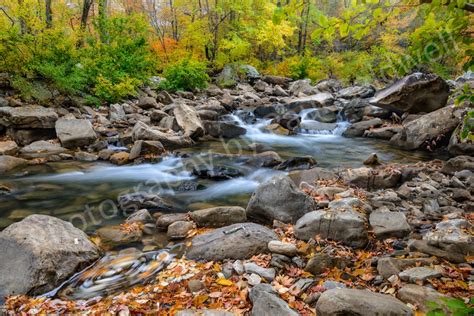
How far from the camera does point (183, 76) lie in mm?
17500

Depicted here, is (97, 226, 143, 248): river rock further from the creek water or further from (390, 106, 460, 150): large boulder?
(390, 106, 460, 150): large boulder

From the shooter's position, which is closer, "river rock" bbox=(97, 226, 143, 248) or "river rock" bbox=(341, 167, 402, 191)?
"river rock" bbox=(97, 226, 143, 248)

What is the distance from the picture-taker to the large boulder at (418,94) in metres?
12.0

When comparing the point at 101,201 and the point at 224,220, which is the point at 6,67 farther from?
the point at 224,220

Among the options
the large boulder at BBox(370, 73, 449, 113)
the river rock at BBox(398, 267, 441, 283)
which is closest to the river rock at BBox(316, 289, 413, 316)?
the river rock at BBox(398, 267, 441, 283)

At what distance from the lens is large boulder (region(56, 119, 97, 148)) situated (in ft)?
32.1

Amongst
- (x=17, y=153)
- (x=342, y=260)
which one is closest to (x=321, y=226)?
(x=342, y=260)

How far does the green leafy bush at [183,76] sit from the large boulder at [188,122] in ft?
19.5

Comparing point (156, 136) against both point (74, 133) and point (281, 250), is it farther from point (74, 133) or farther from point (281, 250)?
point (281, 250)

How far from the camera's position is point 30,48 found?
36.7 feet

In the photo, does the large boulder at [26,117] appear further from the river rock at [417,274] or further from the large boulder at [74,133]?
the river rock at [417,274]

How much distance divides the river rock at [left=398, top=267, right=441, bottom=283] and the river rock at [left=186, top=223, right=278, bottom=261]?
148 centimetres

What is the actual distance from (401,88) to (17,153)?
1207cm

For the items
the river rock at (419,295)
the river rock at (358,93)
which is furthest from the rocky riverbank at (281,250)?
the river rock at (358,93)
